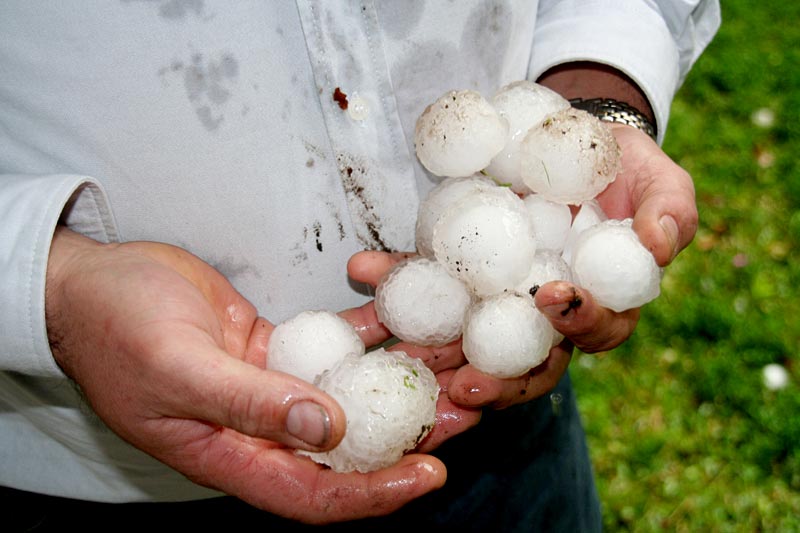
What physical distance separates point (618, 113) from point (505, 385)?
1.77 feet

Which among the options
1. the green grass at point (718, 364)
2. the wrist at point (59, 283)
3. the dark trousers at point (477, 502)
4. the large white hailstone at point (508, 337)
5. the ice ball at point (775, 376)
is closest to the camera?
the wrist at point (59, 283)

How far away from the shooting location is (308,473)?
3.18 feet

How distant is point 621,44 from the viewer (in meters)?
1.28

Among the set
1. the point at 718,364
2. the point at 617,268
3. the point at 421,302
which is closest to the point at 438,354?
the point at 421,302

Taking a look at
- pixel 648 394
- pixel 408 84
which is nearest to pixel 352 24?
pixel 408 84

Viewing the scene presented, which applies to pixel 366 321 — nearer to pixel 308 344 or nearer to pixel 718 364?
pixel 308 344

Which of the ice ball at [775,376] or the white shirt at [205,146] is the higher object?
the white shirt at [205,146]

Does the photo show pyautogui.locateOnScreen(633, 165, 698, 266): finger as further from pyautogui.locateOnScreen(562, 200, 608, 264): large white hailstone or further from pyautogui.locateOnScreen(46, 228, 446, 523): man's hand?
pyautogui.locateOnScreen(46, 228, 446, 523): man's hand

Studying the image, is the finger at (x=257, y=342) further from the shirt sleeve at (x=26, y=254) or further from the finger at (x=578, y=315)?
the finger at (x=578, y=315)

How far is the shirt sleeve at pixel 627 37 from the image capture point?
1.28m

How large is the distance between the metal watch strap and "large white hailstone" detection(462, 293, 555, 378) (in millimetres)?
403

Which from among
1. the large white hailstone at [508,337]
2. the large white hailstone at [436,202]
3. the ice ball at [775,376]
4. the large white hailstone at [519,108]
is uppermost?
the large white hailstone at [519,108]

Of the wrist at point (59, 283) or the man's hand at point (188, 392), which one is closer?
the man's hand at point (188, 392)

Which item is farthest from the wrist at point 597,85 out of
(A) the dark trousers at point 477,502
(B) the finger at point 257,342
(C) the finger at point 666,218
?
(B) the finger at point 257,342
